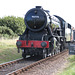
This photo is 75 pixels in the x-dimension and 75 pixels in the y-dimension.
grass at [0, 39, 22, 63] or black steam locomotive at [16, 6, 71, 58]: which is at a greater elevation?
black steam locomotive at [16, 6, 71, 58]

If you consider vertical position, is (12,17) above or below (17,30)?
above

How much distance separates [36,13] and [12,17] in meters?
34.1

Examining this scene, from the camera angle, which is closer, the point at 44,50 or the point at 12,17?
the point at 44,50

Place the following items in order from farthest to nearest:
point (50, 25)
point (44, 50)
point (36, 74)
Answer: point (50, 25)
point (44, 50)
point (36, 74)

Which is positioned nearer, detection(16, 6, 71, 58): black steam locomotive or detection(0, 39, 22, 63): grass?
detection(16, 6, 71, 58): black steam locomotive

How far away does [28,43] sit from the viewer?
11.4m

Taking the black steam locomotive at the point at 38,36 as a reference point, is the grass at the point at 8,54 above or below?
below

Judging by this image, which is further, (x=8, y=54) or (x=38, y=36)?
(x=8, y=54)

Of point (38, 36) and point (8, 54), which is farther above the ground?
point (38, 36)

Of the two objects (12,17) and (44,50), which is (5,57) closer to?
(44,50)

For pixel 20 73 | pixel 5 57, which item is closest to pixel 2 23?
pixel 5 57

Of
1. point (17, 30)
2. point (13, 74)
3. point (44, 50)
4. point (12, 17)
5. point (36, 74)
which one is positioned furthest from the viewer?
point (12, 17)

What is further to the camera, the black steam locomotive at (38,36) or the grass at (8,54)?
the grass at (8,54)

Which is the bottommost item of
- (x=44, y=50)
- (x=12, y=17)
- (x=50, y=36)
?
(x=44, y=50)
